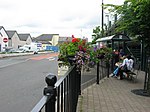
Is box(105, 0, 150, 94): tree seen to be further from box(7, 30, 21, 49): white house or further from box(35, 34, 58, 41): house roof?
box(35, 34, 58, 41): house roof

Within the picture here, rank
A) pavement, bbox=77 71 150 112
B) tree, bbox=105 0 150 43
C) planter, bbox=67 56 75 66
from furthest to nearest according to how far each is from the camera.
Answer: tree, bbox=105 0 150 43, pavement, bbox=77 71 150 112, planter, bbox=67 56 75 66

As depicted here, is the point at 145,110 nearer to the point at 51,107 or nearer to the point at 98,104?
the point at 98,104

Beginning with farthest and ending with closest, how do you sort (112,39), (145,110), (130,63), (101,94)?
1. (112,39)
2. (130,63)
3. (101,94)
4. (145,110)

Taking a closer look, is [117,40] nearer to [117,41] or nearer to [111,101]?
[117,41]

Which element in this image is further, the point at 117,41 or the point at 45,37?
the point at 45,37

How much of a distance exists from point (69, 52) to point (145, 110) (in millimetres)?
2594

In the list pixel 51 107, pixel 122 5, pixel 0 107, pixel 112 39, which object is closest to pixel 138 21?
pixel 122 5

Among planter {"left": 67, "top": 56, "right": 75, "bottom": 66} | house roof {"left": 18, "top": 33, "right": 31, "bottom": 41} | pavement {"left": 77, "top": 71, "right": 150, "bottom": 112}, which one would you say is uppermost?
house roof {"left": 18, "top": 33, "right": 31, "bottom": 41}

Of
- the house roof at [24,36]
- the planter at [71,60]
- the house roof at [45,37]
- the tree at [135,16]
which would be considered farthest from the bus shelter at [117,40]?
the house roof at [45,37]

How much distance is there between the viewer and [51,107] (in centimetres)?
210

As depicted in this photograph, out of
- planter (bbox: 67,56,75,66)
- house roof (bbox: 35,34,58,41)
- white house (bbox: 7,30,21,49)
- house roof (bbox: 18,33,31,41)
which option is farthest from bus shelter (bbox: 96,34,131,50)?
house roof (bbox: 35,34,58,41)

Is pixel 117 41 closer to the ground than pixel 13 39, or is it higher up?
closer to the ground

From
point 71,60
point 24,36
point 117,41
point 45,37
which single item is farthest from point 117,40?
point 45,37

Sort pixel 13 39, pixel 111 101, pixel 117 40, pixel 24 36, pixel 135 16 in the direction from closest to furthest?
1. pixel 111 101
2. pixel 135 16
3. pixel 117 40
4. pixel 13 39
5. pixel 24 36
